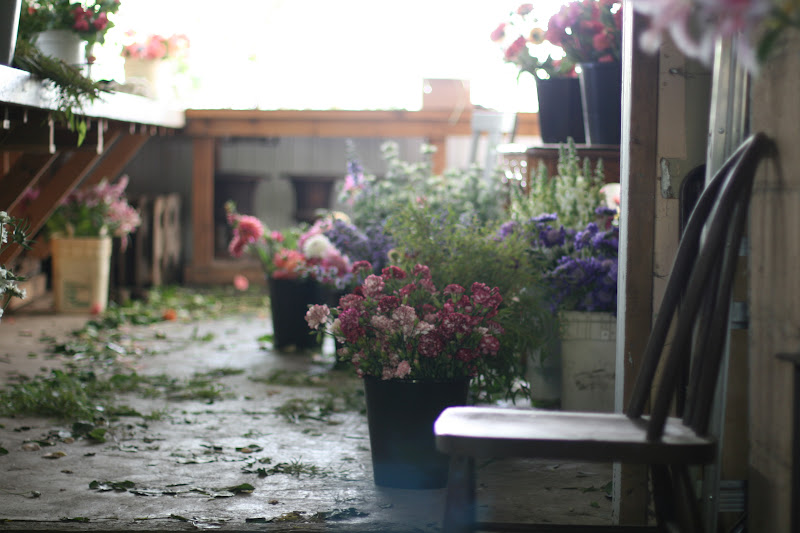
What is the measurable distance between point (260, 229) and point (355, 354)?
252 cm

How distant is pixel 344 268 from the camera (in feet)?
13.9

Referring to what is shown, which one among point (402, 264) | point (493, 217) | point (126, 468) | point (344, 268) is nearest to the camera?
point (126, 468)

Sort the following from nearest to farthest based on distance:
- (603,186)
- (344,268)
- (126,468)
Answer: (126,468) < (603,186) < (344,268)

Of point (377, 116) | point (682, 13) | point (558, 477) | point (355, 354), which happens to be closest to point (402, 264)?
point (355, 354)

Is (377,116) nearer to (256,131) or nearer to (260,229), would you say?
(256,131)

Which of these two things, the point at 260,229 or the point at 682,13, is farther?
the point at 260,229

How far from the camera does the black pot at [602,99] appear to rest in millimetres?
3574

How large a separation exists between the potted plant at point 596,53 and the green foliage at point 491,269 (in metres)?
0.85

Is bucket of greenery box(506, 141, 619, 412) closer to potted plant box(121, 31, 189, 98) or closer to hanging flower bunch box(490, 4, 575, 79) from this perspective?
hanging flower bunch box(490, 4, 575, 79)

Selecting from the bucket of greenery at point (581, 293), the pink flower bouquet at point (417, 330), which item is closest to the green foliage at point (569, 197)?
the bucket of greenery at point (581, 293)

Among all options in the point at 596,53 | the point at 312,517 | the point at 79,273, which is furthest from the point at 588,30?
the point at 79,273

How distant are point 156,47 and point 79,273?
1461 millimetres

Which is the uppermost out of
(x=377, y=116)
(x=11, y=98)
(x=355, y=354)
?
(x=377, y=116)

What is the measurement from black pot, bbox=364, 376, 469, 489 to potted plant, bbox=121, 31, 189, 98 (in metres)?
3.80
